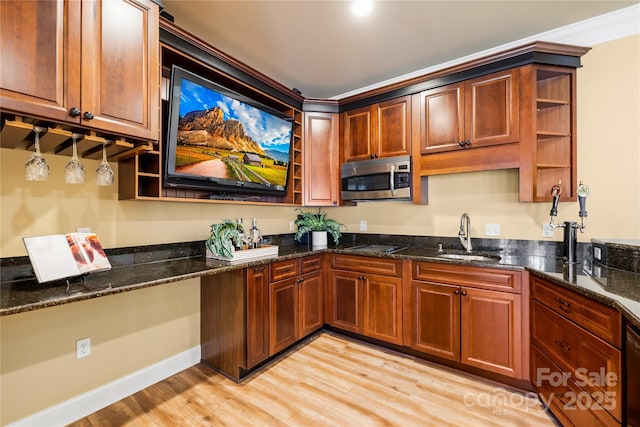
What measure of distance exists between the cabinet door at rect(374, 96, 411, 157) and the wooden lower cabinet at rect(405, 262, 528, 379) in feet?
3.91

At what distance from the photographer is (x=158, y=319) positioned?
7.43 feet

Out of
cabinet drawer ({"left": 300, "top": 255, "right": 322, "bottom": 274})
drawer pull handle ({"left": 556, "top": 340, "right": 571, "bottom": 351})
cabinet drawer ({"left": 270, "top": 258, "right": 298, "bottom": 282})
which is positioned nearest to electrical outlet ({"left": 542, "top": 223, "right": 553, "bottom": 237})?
drawer pull handle ({"left": 556, "top": 340, "right": 571, "bottom": 351})

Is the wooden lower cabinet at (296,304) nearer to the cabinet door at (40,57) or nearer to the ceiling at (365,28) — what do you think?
the cabinet door at (40,57)

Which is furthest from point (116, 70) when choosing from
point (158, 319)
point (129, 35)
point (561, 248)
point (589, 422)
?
point (561, 248)

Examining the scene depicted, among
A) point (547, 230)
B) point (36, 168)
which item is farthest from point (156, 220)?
point (547, 230)

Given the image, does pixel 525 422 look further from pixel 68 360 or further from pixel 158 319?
pixel 68 360

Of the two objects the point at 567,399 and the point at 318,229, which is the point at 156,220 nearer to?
the point at 318,229

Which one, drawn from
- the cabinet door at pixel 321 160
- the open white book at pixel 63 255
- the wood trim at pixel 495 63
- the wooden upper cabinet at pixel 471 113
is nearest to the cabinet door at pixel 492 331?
the wooden upper cabinet at pixel 471 113

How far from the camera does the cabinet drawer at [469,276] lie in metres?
2.12

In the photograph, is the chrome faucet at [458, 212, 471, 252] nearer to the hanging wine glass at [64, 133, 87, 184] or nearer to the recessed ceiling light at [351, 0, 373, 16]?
the recessed ceiling light at [351, 0, 373, 16]

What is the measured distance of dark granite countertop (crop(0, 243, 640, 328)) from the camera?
50.4 inches

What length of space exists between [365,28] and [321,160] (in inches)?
54.4

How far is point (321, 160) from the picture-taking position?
330 cm

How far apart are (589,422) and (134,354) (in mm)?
2824
